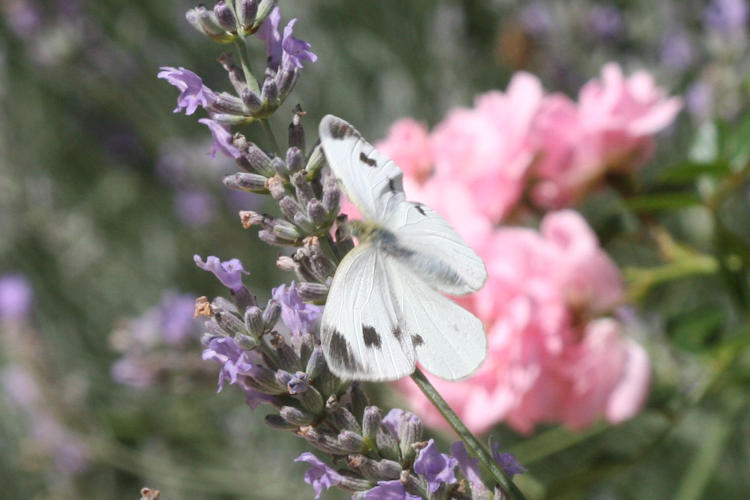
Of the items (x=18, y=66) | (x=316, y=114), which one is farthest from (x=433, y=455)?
(x=18, y=66)

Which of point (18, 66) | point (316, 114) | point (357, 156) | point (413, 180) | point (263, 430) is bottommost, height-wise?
point (357, 156)

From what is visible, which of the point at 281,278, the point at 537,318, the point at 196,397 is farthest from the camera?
the point at 281,278

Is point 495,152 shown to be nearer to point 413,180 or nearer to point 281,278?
point 413,180

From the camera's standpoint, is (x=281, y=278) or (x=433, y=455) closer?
(x=433, y=455)

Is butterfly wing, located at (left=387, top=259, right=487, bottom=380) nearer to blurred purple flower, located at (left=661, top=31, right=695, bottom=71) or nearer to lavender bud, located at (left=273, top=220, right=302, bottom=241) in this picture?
lavender bud, located at (left=273, top=220, right=302, bottom=241)

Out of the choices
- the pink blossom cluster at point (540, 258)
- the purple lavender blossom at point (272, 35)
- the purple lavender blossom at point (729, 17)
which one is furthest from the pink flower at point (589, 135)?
the purple lavender blossom at point (729, 17)

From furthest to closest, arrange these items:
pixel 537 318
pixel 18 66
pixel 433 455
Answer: pixel 18 66
pixel 537 318
pixel 433 455
